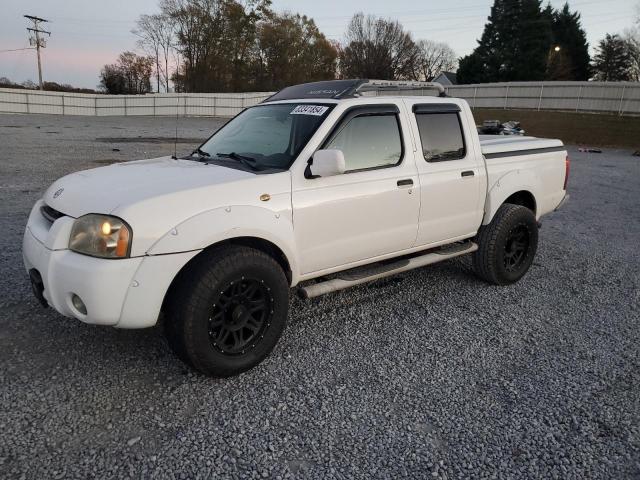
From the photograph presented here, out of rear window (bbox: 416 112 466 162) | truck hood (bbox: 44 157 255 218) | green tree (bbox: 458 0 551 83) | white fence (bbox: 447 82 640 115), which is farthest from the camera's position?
green tree (bbox: 458 0 551 83)

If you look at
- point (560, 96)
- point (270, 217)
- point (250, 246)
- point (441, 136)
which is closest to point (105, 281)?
point (250, 246)

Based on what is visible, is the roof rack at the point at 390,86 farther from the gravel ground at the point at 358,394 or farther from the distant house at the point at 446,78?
the distant house at the point at 446,78

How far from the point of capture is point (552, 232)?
24.1 ft

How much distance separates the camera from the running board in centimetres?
365

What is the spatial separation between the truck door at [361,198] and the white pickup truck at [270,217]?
0.4 inches

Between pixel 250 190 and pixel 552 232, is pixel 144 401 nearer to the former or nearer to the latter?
pixel 250 190

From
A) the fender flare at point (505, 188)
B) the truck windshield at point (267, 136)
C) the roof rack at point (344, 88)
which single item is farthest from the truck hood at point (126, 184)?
the fender flare at point (505, 188)

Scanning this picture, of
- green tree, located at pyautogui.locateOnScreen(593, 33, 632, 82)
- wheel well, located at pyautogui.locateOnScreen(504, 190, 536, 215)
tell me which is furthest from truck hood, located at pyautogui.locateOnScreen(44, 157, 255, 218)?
green tree, located at pyautogui.locateOnScreen(593, 33, 632, 82)

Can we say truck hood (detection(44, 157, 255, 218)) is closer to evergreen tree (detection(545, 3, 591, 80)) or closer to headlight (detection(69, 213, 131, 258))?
headlight (detection(69, 213, 131, 258))

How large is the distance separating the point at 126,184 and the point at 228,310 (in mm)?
1063

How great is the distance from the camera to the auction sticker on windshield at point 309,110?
12.6 feet

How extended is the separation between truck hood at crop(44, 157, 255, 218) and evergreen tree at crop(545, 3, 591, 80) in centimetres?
5577

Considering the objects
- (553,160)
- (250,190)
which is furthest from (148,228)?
(553,160)

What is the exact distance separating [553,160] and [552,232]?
216 centimetres
